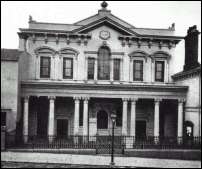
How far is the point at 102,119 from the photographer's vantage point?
28422 millimetres

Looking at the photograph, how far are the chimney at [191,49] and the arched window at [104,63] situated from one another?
6716 millimetres

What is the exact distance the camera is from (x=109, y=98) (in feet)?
92.6

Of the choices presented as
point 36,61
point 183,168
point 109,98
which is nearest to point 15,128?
point 36,61

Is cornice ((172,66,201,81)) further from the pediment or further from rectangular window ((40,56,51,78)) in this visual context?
rectangular window ((40,56,51,78))

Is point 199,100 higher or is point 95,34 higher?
point 95,34

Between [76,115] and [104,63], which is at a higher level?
[104,63]

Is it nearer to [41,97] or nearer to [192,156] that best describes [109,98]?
[41,97]

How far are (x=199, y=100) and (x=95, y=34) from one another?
32.1 feet

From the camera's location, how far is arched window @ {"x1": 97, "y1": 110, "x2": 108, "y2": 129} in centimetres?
2828

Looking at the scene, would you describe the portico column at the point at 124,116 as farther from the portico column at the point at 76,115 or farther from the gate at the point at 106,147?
the portico column at the point at 76,115

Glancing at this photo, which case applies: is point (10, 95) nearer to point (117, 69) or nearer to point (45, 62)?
point (45, 62)

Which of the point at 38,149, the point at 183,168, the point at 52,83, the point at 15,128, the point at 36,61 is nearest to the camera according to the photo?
the point at 183,168

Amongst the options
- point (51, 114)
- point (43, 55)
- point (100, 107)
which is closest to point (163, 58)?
point (100, 107)

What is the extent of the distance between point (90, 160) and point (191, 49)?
14.9 metres
